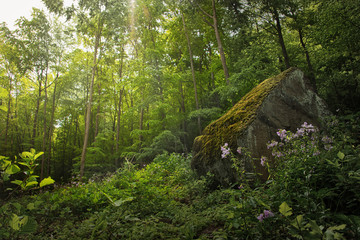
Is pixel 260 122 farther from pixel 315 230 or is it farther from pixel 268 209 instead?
pixel 315 230

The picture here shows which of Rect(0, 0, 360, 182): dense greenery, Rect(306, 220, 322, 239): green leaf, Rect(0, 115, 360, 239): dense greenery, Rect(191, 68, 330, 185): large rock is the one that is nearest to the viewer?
Rect(306, 220, 322, 239): green leaf

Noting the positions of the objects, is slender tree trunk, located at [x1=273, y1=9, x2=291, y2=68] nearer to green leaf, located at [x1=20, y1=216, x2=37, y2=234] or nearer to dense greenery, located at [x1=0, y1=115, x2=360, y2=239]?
dense greenery, located at [x1=0, y1=115, x2=360, y2=239]

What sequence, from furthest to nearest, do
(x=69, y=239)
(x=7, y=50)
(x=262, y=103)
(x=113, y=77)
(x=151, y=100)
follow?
(x=113, y=77), (x=7, y=50), (x=151, y=100), (x=262, y=103), (x=69, y=239)

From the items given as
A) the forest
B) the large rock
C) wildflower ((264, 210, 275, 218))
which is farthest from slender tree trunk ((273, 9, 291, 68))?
wildflower ((264, 210, 275, 218))

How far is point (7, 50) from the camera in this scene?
12898 millimetres

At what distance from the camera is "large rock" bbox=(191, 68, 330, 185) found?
3.62 metres

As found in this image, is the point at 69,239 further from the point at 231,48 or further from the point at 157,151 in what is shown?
the point at 231,48

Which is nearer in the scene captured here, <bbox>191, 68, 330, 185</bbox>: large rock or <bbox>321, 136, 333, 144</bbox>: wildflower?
<bbox>321, 136, 333, 144</bbox>: wildflower

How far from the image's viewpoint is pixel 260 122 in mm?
3789

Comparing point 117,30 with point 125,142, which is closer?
point 117,30

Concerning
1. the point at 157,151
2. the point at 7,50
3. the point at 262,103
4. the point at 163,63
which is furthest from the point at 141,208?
the point at 7,50

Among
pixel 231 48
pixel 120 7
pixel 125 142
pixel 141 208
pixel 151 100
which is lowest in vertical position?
pixel 141 208

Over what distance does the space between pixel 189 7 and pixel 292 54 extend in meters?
7.91

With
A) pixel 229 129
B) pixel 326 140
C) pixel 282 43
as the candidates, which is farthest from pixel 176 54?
pixel 326 140
